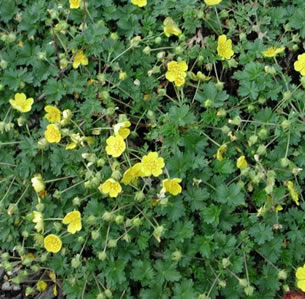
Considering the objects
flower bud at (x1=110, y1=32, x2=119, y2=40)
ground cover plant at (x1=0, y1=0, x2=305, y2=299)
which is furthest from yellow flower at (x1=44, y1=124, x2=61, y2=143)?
flower bud at (x1=110, y1=32, x2=119, y2=40)

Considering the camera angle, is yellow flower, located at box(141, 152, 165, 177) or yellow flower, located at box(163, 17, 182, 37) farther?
yellow flower, located at box(163, 17, 182, 37)

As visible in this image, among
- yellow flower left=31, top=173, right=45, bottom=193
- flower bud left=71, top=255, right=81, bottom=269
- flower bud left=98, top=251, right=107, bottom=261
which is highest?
yellow flower left=31, top=173, right=45, bottom=193

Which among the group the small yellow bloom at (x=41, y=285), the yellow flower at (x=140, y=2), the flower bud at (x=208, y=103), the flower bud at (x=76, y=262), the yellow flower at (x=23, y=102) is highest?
the yellow flower at (x=140, y=2)

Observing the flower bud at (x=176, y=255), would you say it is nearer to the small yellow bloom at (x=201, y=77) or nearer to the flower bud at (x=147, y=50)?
the small yellow bloom at (x=201, y=77)

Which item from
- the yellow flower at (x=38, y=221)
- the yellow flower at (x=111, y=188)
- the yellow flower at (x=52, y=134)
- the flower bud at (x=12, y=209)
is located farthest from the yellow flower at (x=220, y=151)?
the flower bud at (x=12, y=209)

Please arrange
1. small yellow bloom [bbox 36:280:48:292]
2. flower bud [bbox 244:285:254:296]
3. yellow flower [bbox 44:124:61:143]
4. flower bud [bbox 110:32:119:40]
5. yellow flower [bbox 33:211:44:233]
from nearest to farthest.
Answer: flower bud [bbox 244:285:254:296]
yellow flower [bbox 33:211:44:233]
yellow flower [bbox 44:124:61:143]
small yellow bloom [bbox 36:280:48:292]
flower bud [bbox 110:32:119:40]

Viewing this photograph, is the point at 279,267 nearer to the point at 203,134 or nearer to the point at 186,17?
the point at 203,134

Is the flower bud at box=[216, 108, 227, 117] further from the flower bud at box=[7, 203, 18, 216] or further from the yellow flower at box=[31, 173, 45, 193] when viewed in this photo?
the flower bud at box=[7, 203, 18, 216]
